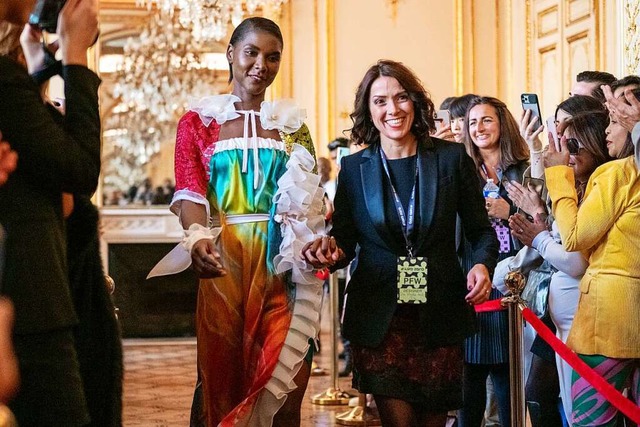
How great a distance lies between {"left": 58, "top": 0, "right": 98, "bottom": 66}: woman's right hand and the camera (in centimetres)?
239

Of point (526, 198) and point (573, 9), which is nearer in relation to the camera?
point (526, 198)

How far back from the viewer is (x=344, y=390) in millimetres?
7570

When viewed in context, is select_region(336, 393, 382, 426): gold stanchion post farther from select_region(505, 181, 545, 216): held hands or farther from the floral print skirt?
the floral print skirt

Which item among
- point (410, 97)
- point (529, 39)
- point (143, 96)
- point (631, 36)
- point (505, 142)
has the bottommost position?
point (505, 142)

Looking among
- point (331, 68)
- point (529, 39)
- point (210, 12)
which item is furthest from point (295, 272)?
point (331, 68)

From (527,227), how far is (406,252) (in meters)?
0.74

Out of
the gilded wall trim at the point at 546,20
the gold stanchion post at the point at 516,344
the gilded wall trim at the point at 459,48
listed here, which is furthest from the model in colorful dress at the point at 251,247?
the gilded wall trim at the point at 459,48

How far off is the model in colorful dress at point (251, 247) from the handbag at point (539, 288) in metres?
A: 1.09

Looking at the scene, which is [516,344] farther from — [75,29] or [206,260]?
[75,29]

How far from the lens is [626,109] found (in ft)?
12.5

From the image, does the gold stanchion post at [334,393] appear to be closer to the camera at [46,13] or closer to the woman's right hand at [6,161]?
the camera at [46,13]

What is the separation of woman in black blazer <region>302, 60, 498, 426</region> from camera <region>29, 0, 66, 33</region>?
4.51 ft

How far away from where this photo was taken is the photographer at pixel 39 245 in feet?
7.32

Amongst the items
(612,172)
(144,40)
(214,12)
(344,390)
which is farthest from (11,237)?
(144,40)
